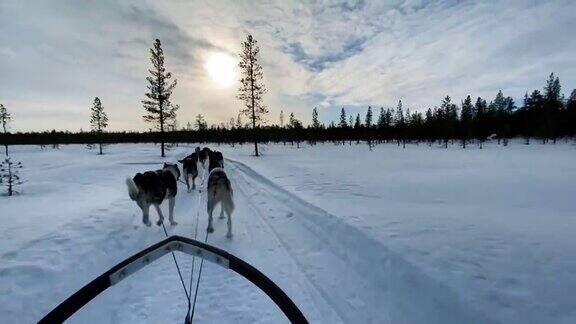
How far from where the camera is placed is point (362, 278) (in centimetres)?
473

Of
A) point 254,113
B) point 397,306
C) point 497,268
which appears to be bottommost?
point 397,306

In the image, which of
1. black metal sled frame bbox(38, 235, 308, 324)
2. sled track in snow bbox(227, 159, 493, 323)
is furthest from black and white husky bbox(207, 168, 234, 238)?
black metal sled frame bbox(38, 235, 308, 324)

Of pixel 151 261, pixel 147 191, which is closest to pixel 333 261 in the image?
pixel 151 261

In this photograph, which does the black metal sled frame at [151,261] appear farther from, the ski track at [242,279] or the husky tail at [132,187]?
the husky tail at [132,187]

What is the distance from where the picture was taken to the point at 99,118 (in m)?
58.8

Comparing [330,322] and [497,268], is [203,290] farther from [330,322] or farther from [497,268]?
[497,268]

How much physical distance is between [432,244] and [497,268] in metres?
1.11

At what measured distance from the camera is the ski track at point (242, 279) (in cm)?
372

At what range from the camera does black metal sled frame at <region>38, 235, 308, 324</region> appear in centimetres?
150

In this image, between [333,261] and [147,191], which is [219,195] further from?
[333,261]

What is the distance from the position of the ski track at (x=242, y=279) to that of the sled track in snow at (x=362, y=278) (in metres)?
0.01

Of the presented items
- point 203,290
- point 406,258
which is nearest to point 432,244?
point 406,258

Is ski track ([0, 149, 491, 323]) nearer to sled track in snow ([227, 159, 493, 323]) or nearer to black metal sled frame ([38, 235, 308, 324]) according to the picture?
sled track in snow ([227, 159, 493, 323])

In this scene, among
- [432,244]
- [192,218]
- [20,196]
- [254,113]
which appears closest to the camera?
[432,244]
